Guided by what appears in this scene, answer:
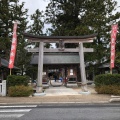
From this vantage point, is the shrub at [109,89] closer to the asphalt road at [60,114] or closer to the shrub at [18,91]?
the shrub at [18,91]

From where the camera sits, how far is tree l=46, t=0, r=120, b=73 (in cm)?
3114

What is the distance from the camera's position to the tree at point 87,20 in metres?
31.1

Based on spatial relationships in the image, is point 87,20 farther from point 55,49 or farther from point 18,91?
point 18,91

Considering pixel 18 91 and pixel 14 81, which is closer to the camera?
pixel 18 91

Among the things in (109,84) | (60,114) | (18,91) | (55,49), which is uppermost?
(55,49)

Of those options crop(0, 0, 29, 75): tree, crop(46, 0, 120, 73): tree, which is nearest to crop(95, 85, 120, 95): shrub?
crop(46, 0, 120, 73): tree

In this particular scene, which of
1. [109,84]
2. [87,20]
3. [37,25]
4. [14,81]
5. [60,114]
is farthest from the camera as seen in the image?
[37,25]

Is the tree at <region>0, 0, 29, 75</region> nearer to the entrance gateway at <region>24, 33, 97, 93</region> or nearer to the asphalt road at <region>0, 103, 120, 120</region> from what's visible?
the entrance gateway at <region>24, 33, 97, 93</region>

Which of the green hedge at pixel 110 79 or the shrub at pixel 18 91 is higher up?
the green hedge at pixel 110 79

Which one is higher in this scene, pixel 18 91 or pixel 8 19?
pixel 8 19

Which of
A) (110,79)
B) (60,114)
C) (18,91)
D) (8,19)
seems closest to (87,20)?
(8,19)

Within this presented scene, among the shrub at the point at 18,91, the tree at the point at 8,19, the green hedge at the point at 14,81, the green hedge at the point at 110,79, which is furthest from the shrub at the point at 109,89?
the tree at the point at 8,19

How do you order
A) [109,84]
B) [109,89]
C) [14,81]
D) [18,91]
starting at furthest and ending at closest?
[109,84]
[109,89]
[14,81]
[18,91]

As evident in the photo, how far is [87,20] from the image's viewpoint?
106ft
